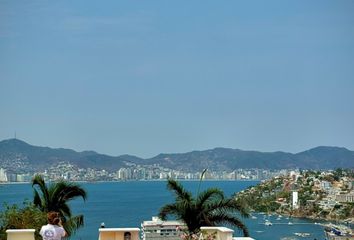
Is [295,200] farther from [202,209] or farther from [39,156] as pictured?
[202,209]

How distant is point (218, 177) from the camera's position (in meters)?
188

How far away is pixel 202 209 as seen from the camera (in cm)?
933

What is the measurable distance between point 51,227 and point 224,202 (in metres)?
3.94

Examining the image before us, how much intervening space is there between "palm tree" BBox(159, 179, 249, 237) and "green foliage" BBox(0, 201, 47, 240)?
1.69 m

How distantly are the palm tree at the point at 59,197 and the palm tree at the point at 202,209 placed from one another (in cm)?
137

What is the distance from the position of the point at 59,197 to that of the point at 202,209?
217 centimetres

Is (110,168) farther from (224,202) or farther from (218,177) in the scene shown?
(224,202)

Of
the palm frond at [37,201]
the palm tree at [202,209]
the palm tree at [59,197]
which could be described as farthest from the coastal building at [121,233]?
the palm frond at [37,201]

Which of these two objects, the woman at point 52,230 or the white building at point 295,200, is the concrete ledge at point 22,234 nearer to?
the woman at point 52,230

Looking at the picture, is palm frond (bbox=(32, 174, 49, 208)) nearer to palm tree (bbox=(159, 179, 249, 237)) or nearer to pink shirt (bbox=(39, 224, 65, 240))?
palm tree (bbox=(159, 179, 249, 237))

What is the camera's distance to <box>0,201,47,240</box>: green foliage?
29.8ft

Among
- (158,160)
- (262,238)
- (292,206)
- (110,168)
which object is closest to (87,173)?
(110,168)

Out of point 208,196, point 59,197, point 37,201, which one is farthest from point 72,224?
point 208,196

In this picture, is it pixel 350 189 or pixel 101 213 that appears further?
pixel 350 189
